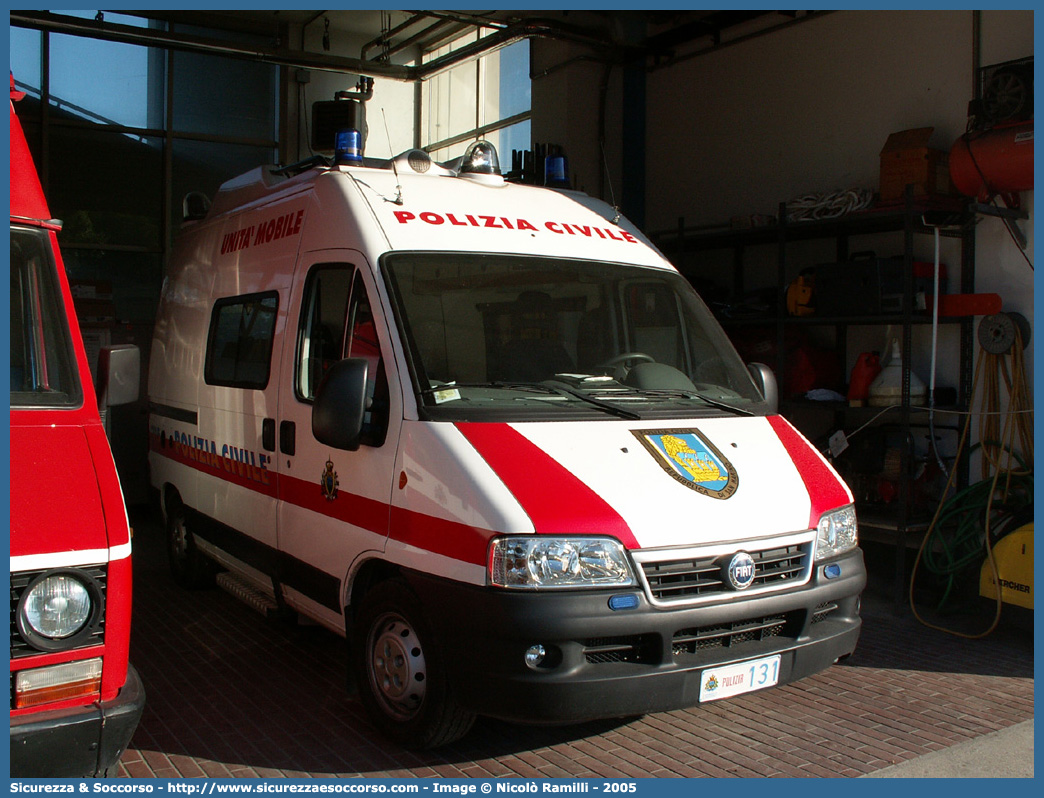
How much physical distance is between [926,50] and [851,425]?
2.97 m

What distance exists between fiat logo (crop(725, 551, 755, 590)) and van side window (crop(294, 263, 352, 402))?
1.99 m

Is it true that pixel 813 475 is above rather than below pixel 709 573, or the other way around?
above

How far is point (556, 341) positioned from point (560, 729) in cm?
171

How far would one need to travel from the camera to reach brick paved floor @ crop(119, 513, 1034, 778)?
154 inches

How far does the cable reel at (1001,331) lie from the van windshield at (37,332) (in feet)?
18.4

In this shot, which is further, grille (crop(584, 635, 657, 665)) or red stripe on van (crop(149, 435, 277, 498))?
red stripe on van (crop(149, 435, 277, 498))

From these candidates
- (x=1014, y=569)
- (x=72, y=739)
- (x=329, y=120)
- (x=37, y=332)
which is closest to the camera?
(x=72, y=739)

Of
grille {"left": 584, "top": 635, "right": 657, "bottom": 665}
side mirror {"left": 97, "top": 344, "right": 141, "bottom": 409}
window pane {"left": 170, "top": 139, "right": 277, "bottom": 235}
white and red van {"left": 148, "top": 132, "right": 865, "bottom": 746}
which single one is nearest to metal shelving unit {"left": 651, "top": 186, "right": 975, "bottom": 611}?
white and red van {"left": 148, "top": 132, "right": 865, "bottom": 746}

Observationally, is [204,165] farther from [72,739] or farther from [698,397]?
[72,739]

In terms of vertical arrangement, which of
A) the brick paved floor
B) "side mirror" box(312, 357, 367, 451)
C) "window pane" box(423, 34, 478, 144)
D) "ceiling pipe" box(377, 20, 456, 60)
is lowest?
the brick paved floor

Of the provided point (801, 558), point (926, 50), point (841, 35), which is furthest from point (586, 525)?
point (841, 35)

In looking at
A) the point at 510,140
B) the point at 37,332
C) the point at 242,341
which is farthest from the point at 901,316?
the point at 510,140

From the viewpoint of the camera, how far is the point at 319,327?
464cm

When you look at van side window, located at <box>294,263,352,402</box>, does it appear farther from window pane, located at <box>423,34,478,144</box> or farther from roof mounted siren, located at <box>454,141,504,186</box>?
window pane, located at <box>423,34,478,144</box>
